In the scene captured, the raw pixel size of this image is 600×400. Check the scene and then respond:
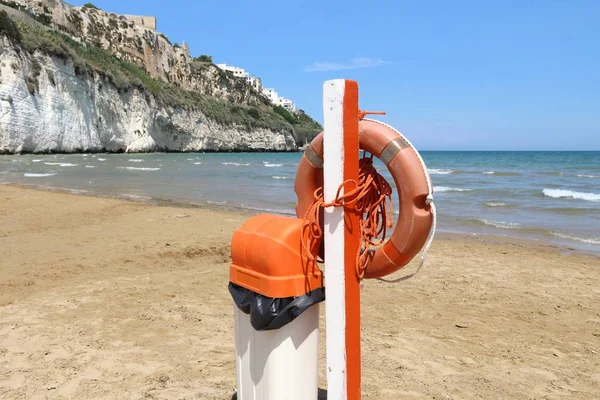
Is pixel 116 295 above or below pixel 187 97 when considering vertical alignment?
below

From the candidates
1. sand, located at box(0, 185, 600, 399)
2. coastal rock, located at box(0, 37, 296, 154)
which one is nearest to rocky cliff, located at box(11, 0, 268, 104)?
coastal rock, located at box(0, 37, 296, 154)

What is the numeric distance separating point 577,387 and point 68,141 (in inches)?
1618

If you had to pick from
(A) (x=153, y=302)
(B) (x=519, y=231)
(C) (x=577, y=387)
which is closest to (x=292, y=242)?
(C) (x=577, y=387)

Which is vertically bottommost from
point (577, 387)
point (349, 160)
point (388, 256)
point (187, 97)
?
point (577, 387)

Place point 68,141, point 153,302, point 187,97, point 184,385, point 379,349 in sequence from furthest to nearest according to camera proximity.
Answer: point 187,97 → point 68,141 → point 153,302 → point 379,349 → point 184,385

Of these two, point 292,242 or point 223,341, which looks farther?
point 223,341

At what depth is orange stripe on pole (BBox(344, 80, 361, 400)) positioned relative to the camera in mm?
2064

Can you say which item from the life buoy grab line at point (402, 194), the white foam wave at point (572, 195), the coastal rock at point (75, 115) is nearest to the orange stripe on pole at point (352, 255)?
the life buoy grab line at point (402, 194)

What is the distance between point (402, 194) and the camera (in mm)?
2176

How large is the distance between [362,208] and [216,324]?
2.28 metres

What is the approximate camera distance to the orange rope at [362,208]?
2.10 metres

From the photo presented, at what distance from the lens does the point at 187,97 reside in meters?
61.8

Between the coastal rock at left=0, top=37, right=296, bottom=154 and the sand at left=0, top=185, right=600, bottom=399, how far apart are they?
95.0 ft

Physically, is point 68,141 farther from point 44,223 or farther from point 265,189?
point 44,223
